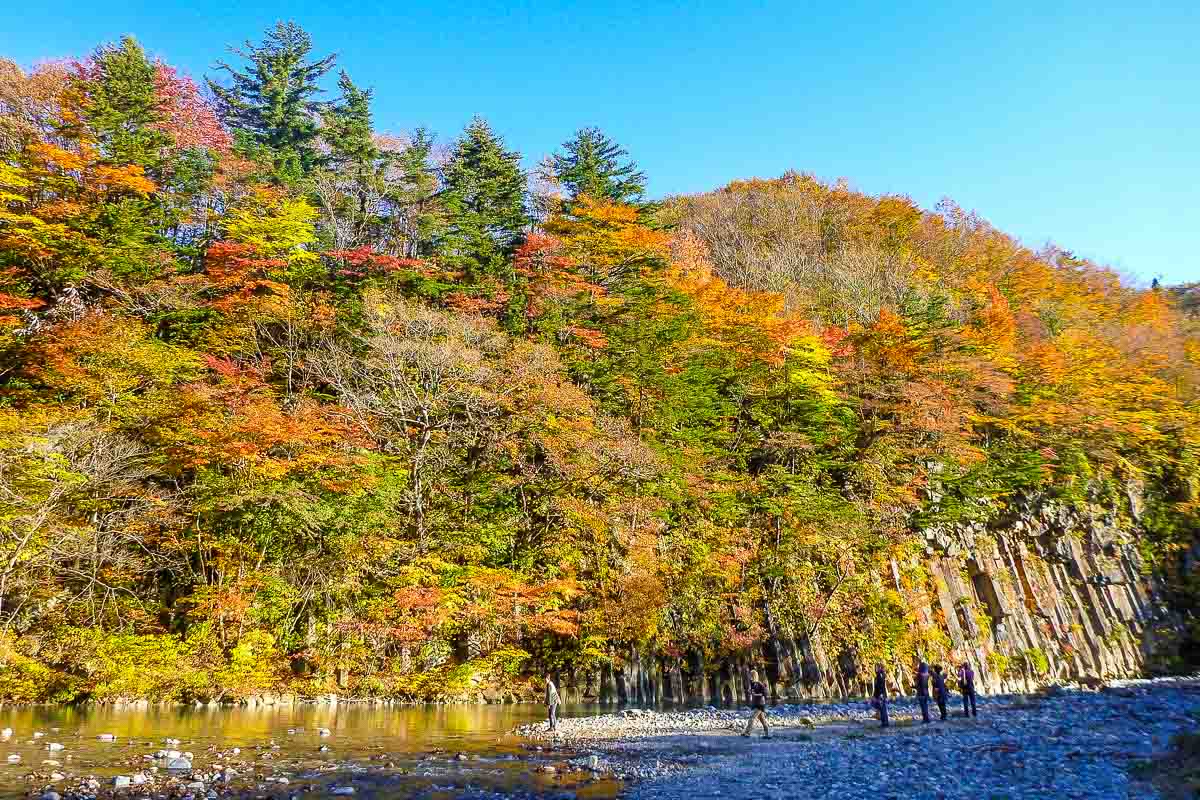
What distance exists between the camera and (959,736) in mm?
15125

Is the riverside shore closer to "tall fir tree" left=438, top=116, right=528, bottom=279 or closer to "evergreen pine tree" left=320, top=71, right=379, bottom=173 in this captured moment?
"tall fir tree" left=438, top=116, right=528, bottom=279

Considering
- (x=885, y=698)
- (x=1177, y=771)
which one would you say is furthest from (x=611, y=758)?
(x=1177, y=771)

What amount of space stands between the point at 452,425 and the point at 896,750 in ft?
58.4

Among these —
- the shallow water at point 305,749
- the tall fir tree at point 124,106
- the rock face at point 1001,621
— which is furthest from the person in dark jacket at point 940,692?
the tall fir tree at point 124,106

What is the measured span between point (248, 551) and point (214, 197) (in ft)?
64.2

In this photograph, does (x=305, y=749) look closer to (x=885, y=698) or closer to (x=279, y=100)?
(x=885, y=698)

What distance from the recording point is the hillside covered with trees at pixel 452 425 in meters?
20.8

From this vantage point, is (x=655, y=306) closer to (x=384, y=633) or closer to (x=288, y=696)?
(x=384, y=633)

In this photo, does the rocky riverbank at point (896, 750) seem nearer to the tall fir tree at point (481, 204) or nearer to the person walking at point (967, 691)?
the person walking at point (967, 691)

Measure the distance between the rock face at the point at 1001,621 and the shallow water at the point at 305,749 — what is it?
5844mm

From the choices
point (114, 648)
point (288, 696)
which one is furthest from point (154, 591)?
point (288, 696)

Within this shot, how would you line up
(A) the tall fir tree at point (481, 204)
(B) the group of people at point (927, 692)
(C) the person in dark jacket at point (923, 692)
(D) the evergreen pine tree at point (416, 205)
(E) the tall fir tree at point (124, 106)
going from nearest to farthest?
(B) the group of people at point (927, 692)
(C) the person in dark jacket at point (923, 692)
(E) the tall fir tree at point (124, 106)
(A) the tall fir tree at point (481, 204)
(D) the evergreen pine tree at point (416, 205)

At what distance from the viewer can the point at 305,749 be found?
13.6 metres

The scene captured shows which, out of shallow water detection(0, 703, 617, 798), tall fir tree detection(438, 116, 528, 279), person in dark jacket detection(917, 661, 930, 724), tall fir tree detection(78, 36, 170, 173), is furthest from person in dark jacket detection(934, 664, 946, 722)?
tall fir tree detection(78, 36, 170, 173)
